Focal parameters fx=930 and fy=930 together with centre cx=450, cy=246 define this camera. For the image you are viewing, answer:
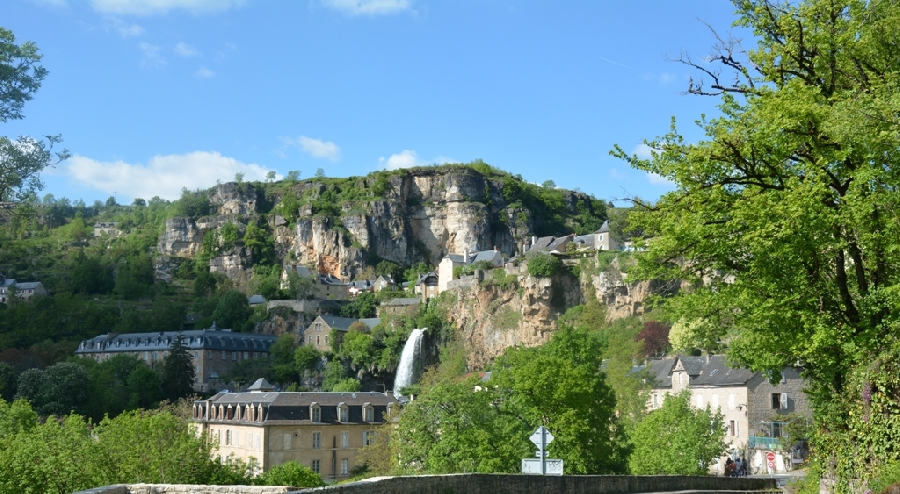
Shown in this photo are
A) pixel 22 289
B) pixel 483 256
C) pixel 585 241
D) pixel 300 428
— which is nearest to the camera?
pixel 300 428

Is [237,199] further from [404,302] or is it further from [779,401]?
[779,401]

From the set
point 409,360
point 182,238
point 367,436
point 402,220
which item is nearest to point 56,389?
point 367,436

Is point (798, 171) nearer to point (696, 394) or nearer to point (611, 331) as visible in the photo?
point (696, 394)

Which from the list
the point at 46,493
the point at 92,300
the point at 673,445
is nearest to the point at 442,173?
the point at 92,300

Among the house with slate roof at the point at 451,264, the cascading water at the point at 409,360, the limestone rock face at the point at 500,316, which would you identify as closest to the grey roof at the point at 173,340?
the cascading water at the point at 409,360

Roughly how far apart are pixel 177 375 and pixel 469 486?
7657 cm

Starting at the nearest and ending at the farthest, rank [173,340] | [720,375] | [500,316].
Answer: [720,375], [500,316], [173,340]

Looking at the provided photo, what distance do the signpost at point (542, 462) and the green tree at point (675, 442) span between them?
68.6 ft

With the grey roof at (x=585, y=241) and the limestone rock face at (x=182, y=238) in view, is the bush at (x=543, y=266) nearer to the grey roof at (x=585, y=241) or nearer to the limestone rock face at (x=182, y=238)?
the grey roof at (x=585, y=241)

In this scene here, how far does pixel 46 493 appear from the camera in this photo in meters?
26.5

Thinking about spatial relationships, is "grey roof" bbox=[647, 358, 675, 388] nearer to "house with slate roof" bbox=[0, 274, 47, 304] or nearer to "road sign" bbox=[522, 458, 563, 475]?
"road sign" bbox=[522, 458, 563, 475]

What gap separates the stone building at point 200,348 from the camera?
97.0 metres

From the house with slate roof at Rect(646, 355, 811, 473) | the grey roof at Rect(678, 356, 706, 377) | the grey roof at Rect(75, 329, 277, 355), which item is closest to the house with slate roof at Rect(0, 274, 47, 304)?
the grey roof at Rect(75, 329, 277, 355)

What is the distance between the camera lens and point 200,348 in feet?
319
